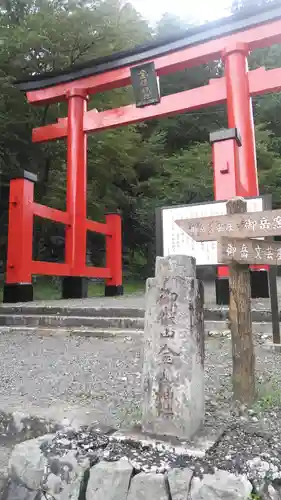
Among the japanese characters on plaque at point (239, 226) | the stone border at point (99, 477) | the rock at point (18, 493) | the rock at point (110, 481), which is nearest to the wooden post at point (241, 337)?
the japanese characters on plaque at point (239, 226)

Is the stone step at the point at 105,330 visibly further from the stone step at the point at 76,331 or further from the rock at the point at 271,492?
the rock at the point at 271,492

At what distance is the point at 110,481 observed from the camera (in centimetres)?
171

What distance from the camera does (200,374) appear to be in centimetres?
211

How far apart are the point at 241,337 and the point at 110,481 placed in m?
1.16

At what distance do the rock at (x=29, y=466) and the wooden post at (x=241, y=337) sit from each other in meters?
1.23

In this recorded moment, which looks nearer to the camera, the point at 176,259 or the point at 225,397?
the point at 176,259

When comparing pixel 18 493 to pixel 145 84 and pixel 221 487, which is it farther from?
pixel 145 84

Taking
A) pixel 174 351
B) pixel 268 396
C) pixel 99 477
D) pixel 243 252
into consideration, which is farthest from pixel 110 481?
pixel 243 252

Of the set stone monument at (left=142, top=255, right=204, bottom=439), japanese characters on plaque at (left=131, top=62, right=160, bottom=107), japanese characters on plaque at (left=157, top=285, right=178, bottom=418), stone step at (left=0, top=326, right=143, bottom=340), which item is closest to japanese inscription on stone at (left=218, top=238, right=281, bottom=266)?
stone monument at (left=142, top=255, right=204, bottom=439)

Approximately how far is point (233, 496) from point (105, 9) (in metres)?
11.7

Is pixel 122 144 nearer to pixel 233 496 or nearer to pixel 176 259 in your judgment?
pixel 176 259

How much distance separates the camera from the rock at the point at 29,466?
6.06 ft

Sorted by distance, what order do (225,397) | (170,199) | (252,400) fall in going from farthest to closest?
(170,199) < (225,397) < (252,400)

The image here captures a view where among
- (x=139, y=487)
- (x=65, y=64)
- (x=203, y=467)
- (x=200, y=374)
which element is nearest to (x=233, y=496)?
(x=203, y=467)
